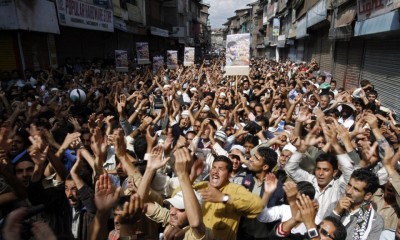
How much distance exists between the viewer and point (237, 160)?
12.9 feet

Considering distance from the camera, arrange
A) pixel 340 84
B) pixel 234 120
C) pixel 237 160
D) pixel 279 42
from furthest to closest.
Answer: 1. pixel 279 42
2. pixel 340 84
3. pixel 234 120
4. pixel 237 160

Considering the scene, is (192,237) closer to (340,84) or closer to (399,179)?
(399,179)

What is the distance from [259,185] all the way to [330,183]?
0.72 m

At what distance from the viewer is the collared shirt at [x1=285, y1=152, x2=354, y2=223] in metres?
3.29

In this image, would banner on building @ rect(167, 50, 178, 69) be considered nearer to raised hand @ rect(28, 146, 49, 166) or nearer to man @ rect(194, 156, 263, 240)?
raised hand @ rect(28, 146, 49, 166)

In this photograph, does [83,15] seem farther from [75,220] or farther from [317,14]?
[75,220]

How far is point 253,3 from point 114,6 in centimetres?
5349

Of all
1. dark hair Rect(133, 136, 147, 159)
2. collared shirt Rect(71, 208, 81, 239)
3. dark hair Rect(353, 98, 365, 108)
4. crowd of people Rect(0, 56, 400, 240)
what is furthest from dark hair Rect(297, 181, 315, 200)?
dark hair Rect(353, 98, 365, 108)

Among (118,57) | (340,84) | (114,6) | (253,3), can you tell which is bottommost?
(340,84)

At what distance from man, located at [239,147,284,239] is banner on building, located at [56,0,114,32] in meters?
12.1

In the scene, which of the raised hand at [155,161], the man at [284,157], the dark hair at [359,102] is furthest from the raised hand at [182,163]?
the dark hair at [359,102]

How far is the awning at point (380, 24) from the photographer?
730 centimetres

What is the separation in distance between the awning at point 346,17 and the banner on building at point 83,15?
10753 millimetres

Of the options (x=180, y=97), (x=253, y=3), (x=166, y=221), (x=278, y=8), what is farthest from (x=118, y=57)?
(x=253, y=3)
